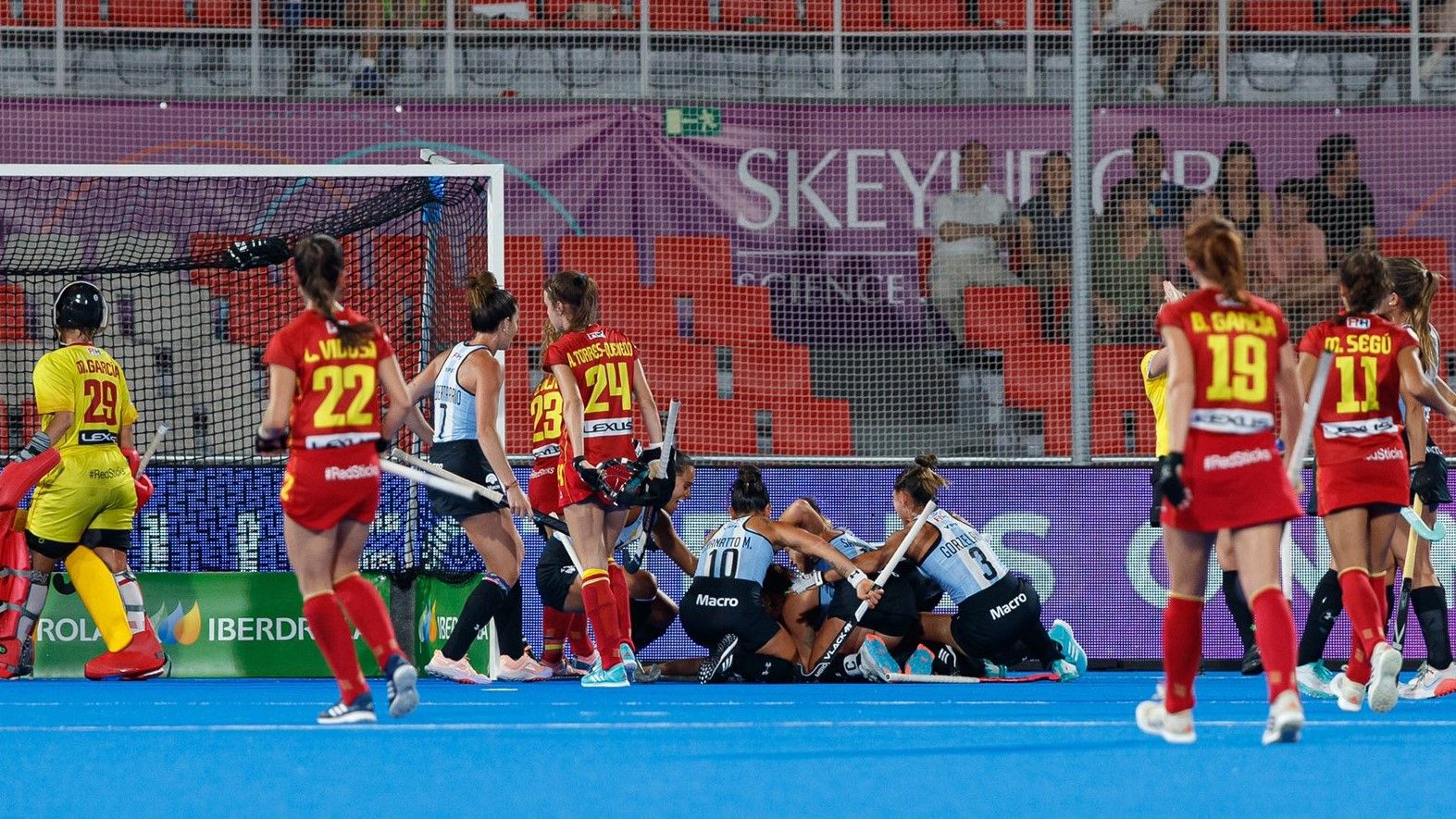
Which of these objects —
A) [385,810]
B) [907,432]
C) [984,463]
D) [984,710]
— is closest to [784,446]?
[907,432]

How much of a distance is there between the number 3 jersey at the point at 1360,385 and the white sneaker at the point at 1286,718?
72.4 inches

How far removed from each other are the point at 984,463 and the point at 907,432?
1.57m

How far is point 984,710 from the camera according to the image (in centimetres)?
671

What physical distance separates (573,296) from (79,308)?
2.38m

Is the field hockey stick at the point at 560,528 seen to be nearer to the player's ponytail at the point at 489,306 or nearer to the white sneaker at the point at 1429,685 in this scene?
the player's ponytail at the point at 489,306

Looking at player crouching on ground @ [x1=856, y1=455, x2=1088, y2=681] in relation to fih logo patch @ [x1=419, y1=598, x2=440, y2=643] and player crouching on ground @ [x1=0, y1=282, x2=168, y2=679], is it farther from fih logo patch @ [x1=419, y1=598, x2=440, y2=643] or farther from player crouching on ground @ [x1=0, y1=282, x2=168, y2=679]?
player crouching on ground @ [x1=0, y1=282, x2=168, y2=679]

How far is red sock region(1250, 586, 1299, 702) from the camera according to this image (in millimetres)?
4801

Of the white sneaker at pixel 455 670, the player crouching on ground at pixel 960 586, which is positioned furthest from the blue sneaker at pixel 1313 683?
the white sneaker at pixel 455 670

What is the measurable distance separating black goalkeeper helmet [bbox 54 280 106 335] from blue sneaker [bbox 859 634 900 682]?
12.6 feet

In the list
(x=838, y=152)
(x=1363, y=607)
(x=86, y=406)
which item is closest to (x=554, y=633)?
(x=86, y=406)

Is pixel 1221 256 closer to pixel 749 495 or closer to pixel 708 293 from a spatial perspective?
pixel 749 495

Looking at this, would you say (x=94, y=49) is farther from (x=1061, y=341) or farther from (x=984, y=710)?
(x=984, y=710)

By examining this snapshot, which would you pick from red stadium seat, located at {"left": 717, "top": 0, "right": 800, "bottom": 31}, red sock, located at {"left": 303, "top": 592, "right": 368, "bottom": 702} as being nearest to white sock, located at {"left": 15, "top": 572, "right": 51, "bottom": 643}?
red sock, located at {"left": 303, "top": 592, "right": 368, "bottom": 702}

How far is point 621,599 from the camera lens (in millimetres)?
8148
